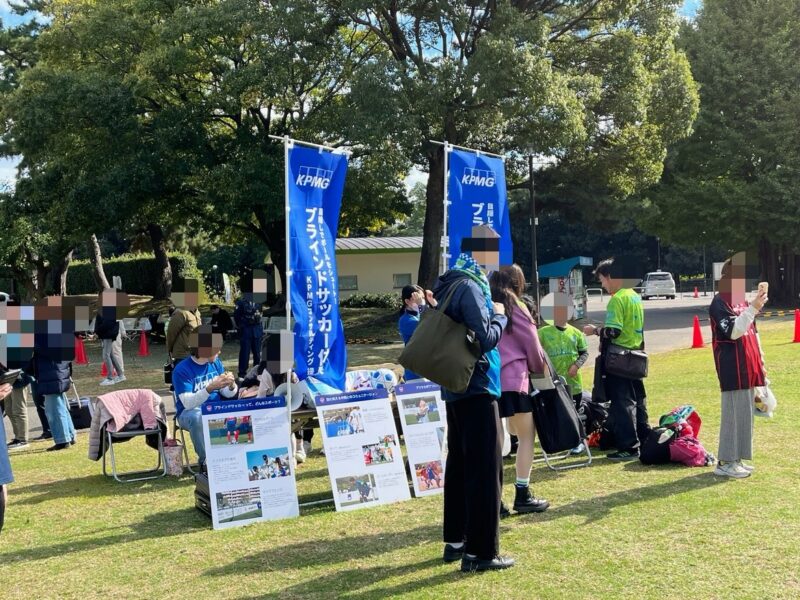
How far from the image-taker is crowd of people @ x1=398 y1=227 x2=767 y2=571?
4383 mm

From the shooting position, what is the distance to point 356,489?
5875 millimetres

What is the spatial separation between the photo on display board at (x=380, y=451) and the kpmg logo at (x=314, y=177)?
7.39 ft

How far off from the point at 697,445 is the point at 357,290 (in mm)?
35788

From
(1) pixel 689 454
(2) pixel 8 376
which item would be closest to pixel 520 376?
(1) pixel 689 454

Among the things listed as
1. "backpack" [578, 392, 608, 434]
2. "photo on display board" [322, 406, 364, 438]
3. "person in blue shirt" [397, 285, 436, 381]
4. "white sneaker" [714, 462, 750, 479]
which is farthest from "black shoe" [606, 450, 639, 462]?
"photo on display board" [322, 406, 364, 438]

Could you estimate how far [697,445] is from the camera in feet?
22.4

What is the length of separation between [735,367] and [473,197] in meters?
3.67

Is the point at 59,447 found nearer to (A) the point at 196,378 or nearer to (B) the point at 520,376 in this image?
(A) the point at 196,378

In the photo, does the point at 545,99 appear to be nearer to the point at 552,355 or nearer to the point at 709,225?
the point at 552,355

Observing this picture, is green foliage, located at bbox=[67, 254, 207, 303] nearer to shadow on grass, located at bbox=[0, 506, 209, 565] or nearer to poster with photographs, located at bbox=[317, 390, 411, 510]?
shadow on grass, located at bbox=[0, 506, 209, 565]

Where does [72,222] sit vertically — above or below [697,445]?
above

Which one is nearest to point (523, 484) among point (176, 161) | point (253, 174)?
point (253, 174)

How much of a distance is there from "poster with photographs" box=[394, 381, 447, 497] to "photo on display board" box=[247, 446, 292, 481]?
1.01m

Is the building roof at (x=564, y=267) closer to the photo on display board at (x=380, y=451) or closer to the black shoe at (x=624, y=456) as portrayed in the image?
the black shoe at (x=624, y=456)
